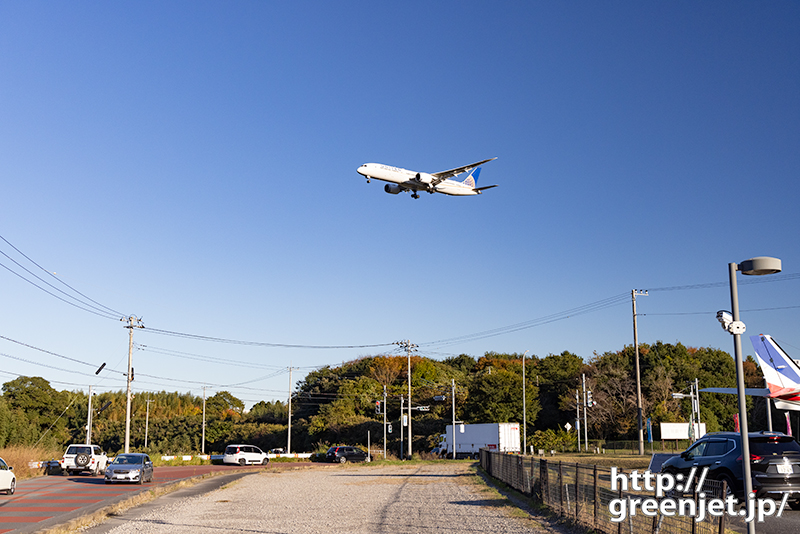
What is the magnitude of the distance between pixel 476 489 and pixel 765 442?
41.7 feet

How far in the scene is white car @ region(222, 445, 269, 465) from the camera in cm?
5306

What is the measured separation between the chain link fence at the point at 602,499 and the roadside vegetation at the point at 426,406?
151ft

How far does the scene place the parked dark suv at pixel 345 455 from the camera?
58.1 m

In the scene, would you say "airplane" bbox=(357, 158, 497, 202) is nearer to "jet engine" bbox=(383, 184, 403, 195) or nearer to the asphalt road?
"jet engine" bbox=(383, 184, 403, 195)

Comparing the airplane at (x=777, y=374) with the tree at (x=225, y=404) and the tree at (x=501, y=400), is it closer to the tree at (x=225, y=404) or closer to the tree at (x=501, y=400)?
the tree at (x=501, y=400)

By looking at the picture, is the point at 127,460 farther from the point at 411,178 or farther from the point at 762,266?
the point at 762,266

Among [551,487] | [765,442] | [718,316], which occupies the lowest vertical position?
[551,487]

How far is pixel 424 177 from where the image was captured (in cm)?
2898

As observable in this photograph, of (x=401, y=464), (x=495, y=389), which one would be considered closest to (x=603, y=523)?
(x=401, y=464)

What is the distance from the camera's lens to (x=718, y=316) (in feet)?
36.5

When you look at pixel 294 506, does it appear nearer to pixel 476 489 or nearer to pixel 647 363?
pixel 476 489

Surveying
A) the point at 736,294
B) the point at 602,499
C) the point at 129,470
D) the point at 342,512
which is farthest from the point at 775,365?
the point at 129,470

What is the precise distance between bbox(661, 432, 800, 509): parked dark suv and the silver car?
23774mm

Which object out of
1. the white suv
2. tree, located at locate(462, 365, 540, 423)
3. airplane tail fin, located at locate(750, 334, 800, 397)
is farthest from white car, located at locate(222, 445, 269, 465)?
airplane tail fin, located at locate(750, 334, 800, 397)
